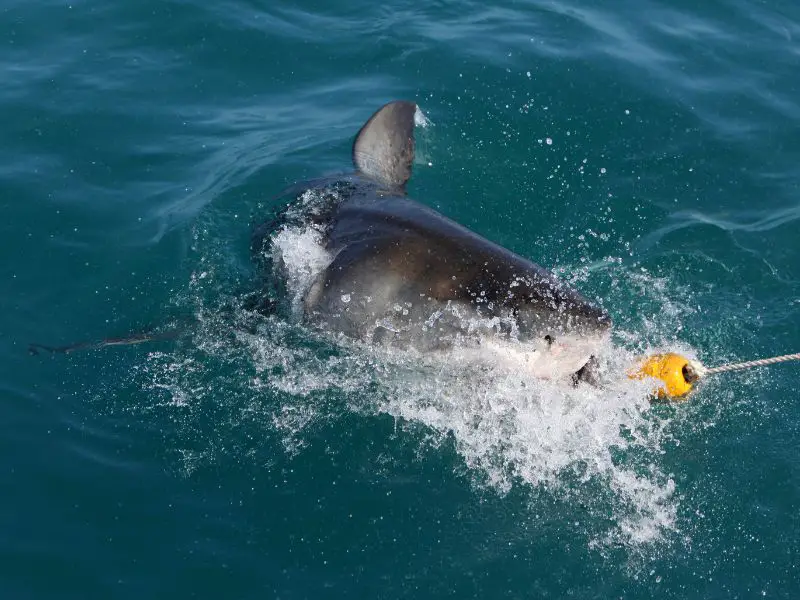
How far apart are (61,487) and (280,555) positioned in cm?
152

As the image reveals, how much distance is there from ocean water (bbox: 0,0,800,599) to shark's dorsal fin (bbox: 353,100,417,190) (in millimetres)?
750

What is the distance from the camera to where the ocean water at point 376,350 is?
5.36 meters

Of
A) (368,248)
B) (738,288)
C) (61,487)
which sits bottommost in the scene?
(61,487)

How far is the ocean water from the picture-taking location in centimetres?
536

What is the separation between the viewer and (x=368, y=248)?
5828mm

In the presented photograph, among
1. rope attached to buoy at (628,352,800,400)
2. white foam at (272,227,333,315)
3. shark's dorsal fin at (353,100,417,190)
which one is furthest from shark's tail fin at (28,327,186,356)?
rope attached to buoy at (628,352,800,400)

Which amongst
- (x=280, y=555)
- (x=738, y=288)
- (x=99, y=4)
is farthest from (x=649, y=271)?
(x=99, y=4)

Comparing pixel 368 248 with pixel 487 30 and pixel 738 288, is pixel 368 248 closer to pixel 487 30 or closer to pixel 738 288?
pixel 738 288

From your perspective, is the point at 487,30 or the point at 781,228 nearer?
the point at 781,228

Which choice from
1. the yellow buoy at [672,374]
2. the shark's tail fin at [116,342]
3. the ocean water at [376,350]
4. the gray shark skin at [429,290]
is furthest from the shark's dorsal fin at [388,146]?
the yellow buoy at [672,374]

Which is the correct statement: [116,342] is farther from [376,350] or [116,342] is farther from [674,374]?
[674,374]

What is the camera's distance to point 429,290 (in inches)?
215

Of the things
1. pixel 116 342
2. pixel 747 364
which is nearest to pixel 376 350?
pixel 116 342

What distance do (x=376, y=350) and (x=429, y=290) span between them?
0.62m
